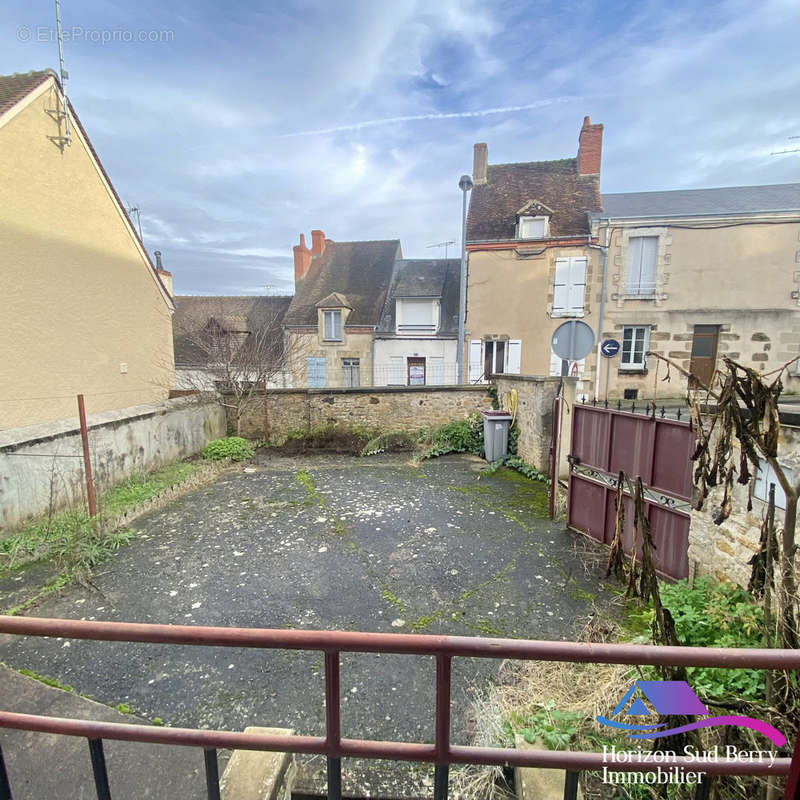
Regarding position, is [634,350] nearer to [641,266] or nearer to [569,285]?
[641,266]

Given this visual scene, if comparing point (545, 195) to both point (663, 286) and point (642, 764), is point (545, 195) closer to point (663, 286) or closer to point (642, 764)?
point (663, 286)

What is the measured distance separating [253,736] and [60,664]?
104 inches

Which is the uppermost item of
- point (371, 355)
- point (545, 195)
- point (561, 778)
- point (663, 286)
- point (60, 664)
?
point (545, 195)

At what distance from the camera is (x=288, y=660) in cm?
288

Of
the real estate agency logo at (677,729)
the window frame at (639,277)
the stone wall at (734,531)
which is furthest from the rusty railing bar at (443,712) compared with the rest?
the window frame at (639,277)

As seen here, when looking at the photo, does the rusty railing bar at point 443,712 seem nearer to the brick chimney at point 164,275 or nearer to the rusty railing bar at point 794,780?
the rusty railing bar at point 794,780

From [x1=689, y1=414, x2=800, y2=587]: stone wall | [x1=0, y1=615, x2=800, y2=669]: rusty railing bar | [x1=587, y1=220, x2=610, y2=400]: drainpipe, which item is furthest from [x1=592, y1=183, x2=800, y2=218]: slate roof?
[x1=0, y1=615, x2=800, y2=669]: rusty railing bar

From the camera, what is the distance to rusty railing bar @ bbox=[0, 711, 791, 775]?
1.22m

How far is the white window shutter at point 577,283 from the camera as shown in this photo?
45.1 ft

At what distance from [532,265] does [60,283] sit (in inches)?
530

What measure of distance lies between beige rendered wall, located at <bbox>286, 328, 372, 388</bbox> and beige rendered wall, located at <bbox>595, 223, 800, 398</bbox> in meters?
9.36

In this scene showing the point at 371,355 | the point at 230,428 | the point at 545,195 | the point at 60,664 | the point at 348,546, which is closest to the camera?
the point at 60,664

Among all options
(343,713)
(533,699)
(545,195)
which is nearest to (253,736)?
(343,713)

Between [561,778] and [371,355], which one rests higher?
[371,355]
